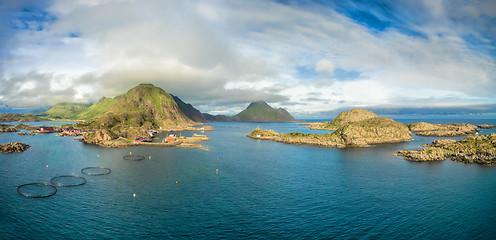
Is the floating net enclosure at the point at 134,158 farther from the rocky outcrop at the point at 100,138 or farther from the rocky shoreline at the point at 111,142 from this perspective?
the rocky outcrop at the point at 100,138

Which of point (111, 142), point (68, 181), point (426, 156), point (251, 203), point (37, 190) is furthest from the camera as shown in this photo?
point (111, 142)

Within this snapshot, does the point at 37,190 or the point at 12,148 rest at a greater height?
the point at 12,148

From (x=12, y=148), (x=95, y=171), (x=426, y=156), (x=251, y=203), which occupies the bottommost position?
(x=251, y=203)

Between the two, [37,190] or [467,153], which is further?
[467,153]

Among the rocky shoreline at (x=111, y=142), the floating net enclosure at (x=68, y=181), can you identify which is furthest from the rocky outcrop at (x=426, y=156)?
the floating net enclosure at (x=68, y=181)

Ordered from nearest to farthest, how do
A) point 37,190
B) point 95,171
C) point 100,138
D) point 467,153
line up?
point 37,190, point 95,171, point 467,153, point 100,138

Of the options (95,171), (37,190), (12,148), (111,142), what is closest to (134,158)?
(95,171)

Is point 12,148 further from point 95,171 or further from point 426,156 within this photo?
point 426,156
